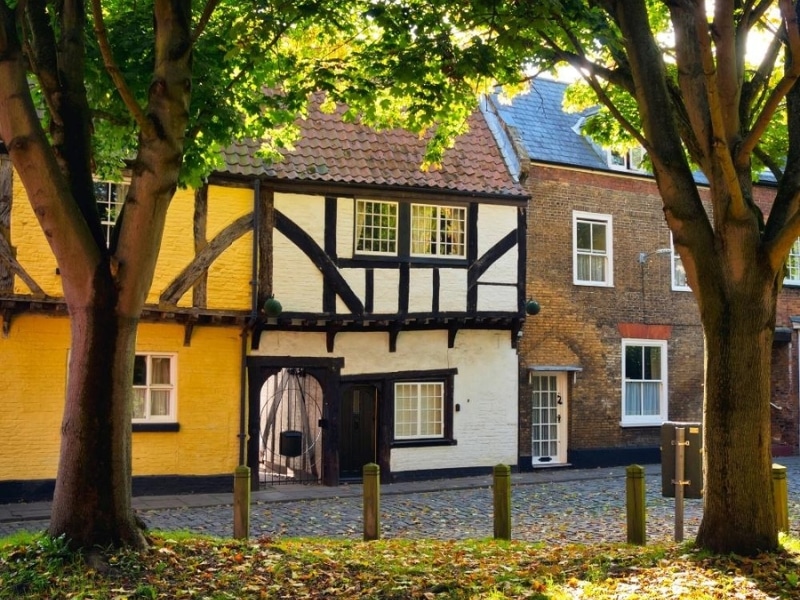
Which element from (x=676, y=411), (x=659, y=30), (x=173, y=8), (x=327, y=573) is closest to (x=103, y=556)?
(x=327, y=573)

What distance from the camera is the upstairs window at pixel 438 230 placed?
64.1ft

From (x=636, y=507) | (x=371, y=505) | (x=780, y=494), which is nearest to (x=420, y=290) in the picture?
→ (x=371, y=505)

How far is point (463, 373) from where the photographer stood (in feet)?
66.1

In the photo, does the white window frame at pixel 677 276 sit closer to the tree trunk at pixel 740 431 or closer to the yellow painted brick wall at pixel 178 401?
the yellow painted brick wall at pixel 178 401

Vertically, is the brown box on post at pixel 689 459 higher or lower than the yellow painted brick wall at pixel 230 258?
lower

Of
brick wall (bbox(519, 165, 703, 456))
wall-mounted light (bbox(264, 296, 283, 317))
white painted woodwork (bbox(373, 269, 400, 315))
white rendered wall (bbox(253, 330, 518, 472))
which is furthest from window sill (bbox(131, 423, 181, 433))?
brick wall (bbox(519, 165, 703, 456))

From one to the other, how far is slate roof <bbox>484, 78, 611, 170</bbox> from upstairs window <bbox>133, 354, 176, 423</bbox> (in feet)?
30.8

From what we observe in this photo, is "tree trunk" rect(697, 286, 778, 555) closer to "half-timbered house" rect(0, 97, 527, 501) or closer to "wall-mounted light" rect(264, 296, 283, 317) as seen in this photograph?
"wall-mounted light" rect(264, 296, 283, 317)

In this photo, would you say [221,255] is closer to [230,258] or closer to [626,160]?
[230,258]

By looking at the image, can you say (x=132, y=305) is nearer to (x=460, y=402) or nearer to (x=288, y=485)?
(x=288, y=485)

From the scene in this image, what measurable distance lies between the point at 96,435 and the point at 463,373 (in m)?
13.0

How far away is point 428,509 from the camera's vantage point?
1564cm

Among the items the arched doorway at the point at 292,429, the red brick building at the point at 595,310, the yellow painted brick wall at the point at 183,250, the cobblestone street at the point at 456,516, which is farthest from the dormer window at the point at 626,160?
the yellow painted brick wall at the point at 183,250

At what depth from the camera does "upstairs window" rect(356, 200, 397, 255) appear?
18.9 meters
